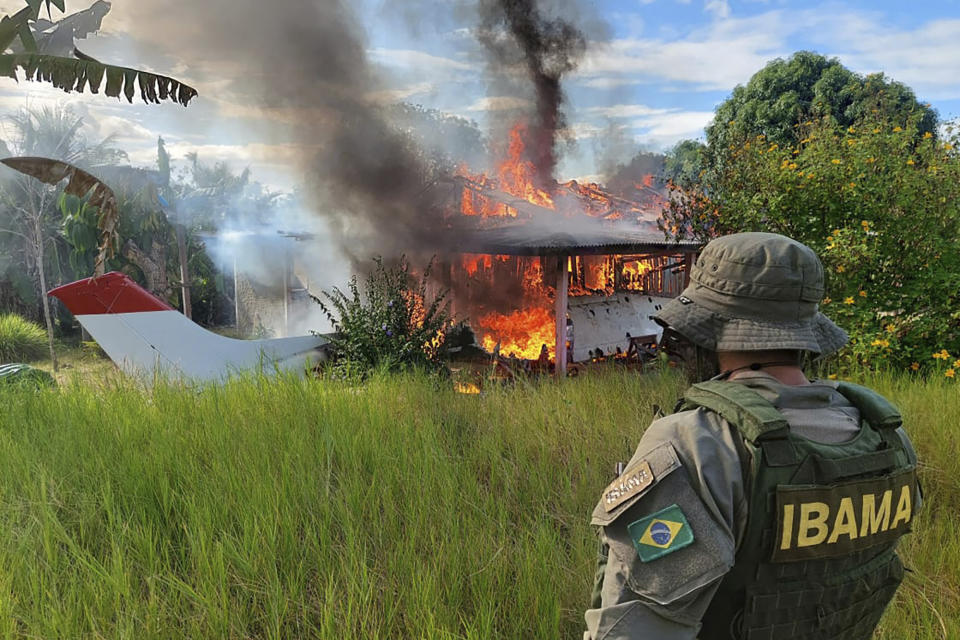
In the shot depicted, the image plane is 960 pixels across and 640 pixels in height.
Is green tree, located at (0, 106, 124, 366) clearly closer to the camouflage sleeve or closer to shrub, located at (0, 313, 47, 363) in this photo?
shrub, located at (0, 313, 47, 363)

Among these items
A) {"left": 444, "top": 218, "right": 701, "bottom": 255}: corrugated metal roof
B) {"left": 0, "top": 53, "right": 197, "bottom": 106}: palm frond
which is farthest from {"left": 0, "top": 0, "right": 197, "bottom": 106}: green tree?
{"left": 444, "top": 218, "right": 701, "bottom": 255}: corrugated metal roof

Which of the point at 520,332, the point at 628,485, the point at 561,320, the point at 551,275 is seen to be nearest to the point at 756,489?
the point at 628,485

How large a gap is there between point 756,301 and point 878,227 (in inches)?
236

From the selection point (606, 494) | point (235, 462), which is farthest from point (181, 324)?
point (606, 494)

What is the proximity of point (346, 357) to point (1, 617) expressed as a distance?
5737mm

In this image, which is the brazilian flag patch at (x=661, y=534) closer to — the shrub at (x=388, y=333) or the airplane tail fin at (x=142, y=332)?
the shrub at (x=388, y=333)

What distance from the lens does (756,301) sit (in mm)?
1269

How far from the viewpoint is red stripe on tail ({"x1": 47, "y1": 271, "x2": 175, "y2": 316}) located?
25.7 ft

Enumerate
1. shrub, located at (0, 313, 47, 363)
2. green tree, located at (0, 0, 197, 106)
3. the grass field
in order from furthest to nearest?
shrub, located at (0, 313, 47, 363)
green tree, located at (0, 0, 197, 106)
the grass field

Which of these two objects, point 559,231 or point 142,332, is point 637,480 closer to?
point 142,332

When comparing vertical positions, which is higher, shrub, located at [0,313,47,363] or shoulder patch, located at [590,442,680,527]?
shoulder patch, located at [590,442,680,527]

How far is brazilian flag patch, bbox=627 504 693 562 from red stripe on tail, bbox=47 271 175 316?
28.5 feet

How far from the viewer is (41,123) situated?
16.5 m

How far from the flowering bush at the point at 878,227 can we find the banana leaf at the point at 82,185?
7088mm
